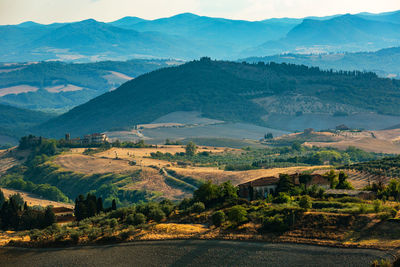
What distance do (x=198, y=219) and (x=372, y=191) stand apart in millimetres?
26995

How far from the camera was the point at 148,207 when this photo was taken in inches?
4235

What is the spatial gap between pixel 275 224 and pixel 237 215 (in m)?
5.36

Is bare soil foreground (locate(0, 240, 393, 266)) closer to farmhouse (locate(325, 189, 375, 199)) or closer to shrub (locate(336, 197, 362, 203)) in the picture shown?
shrub (locate(336, 197, 362, 203))

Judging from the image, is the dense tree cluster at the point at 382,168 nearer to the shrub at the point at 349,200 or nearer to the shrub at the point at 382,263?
the shrub at the point at 349,200

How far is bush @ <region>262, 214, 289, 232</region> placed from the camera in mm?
91400

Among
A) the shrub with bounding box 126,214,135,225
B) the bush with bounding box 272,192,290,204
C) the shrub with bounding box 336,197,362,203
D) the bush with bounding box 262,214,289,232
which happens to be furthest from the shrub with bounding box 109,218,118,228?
the shrub with bounding box 336,197,362,203

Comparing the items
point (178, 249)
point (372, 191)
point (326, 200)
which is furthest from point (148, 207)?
point (372, 191)

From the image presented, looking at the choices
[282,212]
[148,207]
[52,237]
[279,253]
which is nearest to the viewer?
[279,253]

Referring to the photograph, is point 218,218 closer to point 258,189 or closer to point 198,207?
point 198,207

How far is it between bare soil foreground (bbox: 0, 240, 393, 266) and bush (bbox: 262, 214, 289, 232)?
10.9 ft

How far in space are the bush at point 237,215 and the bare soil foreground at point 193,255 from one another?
476 centimetres

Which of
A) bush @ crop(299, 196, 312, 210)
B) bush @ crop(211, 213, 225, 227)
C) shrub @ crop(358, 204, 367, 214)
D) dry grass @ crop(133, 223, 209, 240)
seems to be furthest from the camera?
bush @ crop(211, 213, 225, 227)

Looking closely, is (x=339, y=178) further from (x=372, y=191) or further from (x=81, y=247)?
(x=81, y=247)

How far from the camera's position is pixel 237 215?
95062 millimetres
